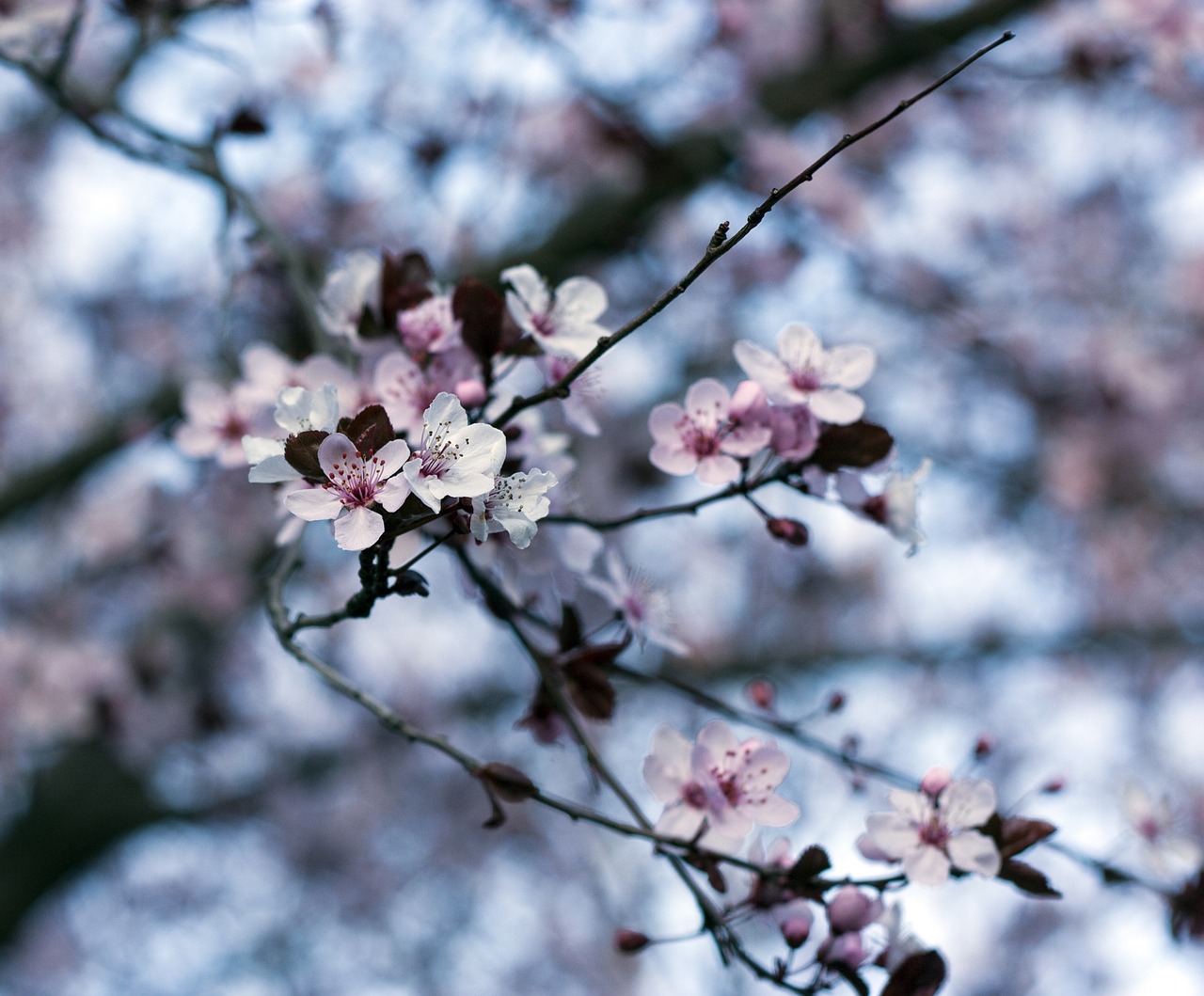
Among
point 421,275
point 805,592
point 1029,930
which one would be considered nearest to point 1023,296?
point 805,592

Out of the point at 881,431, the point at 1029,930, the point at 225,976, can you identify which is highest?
the point at 881,431

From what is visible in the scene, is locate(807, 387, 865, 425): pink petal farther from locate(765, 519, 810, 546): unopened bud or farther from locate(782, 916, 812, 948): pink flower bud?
locate(782, 916, 812, 948): pink flower bud

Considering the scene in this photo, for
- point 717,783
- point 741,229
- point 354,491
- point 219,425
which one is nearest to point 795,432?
point 741,229

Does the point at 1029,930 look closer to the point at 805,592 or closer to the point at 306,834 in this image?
the point at 805,592

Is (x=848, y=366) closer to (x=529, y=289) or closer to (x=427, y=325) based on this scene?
(x=529, y=289)

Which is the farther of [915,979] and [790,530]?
[790,530]
